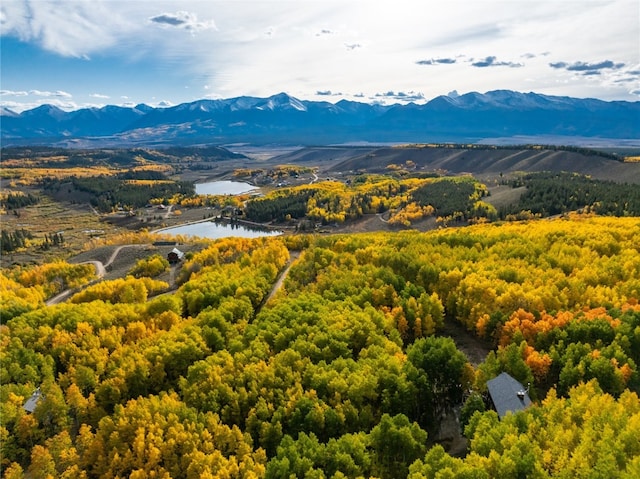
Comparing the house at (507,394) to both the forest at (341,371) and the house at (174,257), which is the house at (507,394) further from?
the house at (174,257)

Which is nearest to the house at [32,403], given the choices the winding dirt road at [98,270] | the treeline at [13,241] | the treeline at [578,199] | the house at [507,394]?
the winding dirt road at [98,270]

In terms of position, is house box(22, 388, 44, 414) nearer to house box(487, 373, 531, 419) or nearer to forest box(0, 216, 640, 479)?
forest box(0, 216, 640, 479)

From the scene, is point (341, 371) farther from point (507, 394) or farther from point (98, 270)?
point (98, 270)

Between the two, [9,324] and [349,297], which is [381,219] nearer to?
A: [349,297]

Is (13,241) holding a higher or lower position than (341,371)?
lower

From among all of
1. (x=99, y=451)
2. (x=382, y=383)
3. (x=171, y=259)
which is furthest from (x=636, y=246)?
(x=171, y=259)

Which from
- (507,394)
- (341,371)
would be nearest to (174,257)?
(341,371)

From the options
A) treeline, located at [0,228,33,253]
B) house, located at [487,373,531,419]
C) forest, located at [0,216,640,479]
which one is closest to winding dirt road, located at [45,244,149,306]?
A: forest, located at [0,216,640,479]

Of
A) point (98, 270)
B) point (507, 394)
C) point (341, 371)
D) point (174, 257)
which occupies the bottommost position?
point (98, 270)

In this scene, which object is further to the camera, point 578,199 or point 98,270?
point 578,199
